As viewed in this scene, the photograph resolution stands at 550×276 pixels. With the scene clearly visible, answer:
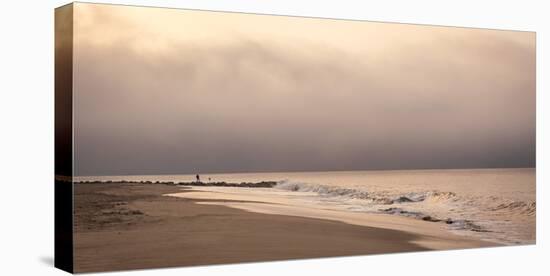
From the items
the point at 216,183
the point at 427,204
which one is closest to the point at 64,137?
the point at 216,183

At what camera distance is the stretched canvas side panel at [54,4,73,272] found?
9656 millimetres

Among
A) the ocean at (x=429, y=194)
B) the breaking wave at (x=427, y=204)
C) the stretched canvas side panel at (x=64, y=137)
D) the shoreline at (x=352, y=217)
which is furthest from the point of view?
the breaking wave at (x=427, y=204)

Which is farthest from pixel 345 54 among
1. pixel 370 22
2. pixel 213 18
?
pixel 213 18

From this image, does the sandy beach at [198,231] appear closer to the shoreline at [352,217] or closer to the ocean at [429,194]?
the shoreline at [352,217]

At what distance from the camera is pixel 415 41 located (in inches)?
448

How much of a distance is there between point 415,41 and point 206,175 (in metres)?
2.75

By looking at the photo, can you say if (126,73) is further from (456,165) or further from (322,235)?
(456,165)

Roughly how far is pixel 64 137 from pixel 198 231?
1509 mm

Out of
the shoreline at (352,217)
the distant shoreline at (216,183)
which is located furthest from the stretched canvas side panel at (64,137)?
the shoreline at (352,217)

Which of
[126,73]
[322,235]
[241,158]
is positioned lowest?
[322,235]

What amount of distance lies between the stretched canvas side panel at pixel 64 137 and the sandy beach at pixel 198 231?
0.16 metres

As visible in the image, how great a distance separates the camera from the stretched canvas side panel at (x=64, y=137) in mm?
9656

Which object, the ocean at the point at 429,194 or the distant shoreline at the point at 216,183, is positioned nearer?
the distant shoreline at the point at 216,183

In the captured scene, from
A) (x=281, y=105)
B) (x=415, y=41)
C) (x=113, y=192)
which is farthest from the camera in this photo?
(x=415, y=41)
